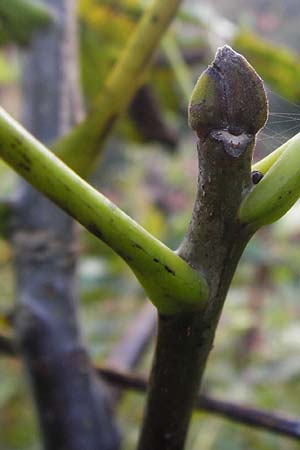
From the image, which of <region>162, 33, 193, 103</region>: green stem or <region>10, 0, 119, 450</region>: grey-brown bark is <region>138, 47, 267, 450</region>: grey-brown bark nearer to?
<region>10, 0, 119, 450</region>: grey-brown bark

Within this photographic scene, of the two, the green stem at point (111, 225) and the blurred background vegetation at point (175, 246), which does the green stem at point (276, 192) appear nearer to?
the green stem at point (111, 225)

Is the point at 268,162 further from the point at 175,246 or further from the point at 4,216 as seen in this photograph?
the point at 175,246

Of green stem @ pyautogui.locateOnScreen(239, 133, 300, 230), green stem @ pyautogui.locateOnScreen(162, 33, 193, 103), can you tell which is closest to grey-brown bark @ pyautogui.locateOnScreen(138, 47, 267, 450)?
green stem @ pyautogui.locateOnScreen(239, 133, 300, 230)

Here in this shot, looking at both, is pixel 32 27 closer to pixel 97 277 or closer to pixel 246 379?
pixel 97 277

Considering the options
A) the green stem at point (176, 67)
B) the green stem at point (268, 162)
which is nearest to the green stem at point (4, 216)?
the green stem at point (176, 67)

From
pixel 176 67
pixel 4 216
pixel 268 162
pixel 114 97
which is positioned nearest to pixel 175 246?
pixel 176 67
